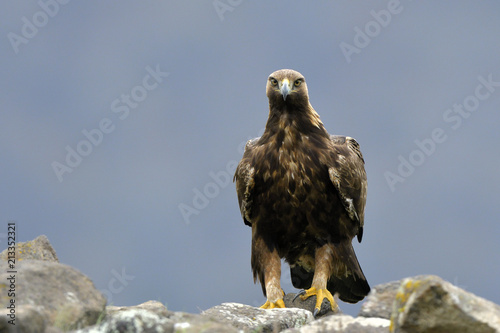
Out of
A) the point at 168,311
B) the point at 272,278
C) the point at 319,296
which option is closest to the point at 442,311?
the point at 168,311

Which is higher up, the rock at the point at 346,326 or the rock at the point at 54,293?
the rock at the point at 54,293

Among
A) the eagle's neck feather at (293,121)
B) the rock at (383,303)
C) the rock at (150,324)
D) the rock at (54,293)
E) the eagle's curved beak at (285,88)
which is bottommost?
the rock at (383,303)

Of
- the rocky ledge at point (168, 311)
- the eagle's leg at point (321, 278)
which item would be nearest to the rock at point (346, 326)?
the rocky ledge at point (168, 311)

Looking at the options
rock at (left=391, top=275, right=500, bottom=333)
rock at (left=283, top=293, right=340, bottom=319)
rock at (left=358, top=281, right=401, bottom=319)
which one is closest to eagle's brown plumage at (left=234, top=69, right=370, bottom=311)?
rock at (left=283, top=293, right=340, bottom=319)

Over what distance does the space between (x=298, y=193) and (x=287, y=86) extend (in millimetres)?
1537

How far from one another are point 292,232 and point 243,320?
2.87 meters

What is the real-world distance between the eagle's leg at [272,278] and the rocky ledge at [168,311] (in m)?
3.96

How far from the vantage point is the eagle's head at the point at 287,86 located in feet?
32.1

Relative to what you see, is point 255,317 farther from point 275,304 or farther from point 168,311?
point 168,311

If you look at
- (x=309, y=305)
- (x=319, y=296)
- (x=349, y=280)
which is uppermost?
(x=349, y=280)

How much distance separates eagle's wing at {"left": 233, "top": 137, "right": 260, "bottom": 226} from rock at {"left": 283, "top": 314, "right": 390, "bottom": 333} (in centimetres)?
458

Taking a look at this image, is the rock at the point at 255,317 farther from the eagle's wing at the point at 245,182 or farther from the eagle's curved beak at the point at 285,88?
the eagle's curved beak at the point at 285,88

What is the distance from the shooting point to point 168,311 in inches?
204

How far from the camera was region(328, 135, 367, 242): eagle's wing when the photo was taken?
979cm
